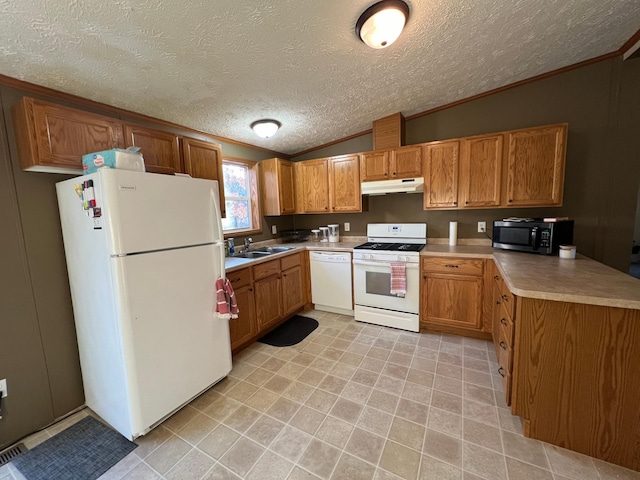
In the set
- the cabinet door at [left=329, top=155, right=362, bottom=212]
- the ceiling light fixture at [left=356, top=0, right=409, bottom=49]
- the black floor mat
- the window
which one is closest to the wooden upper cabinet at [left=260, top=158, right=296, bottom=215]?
the window

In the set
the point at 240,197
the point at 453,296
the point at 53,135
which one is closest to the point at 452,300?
the point at 453,296

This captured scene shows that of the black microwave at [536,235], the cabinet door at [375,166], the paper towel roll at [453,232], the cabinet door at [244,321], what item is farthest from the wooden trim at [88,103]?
the black microwave at [536,235]

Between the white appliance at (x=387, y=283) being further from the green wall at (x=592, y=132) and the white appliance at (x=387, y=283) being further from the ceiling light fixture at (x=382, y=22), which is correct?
the ceiling light fixture at (x=382, y=22)

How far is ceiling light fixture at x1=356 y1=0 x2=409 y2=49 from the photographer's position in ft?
4.76

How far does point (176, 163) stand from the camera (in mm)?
2250

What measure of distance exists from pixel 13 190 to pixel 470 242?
3994 millimetres

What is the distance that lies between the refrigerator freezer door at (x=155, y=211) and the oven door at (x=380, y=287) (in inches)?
68.8

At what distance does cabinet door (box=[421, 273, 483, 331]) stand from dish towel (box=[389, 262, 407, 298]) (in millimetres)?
212

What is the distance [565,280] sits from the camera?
1532 millimetres

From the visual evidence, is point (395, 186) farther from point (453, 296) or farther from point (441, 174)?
point (453, 296)

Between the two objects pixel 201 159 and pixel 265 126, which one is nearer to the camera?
pixel 201 159

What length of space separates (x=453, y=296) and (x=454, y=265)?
33 cm

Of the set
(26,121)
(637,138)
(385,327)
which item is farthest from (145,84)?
(637,138)

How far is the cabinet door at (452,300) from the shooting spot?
8.33 feet
